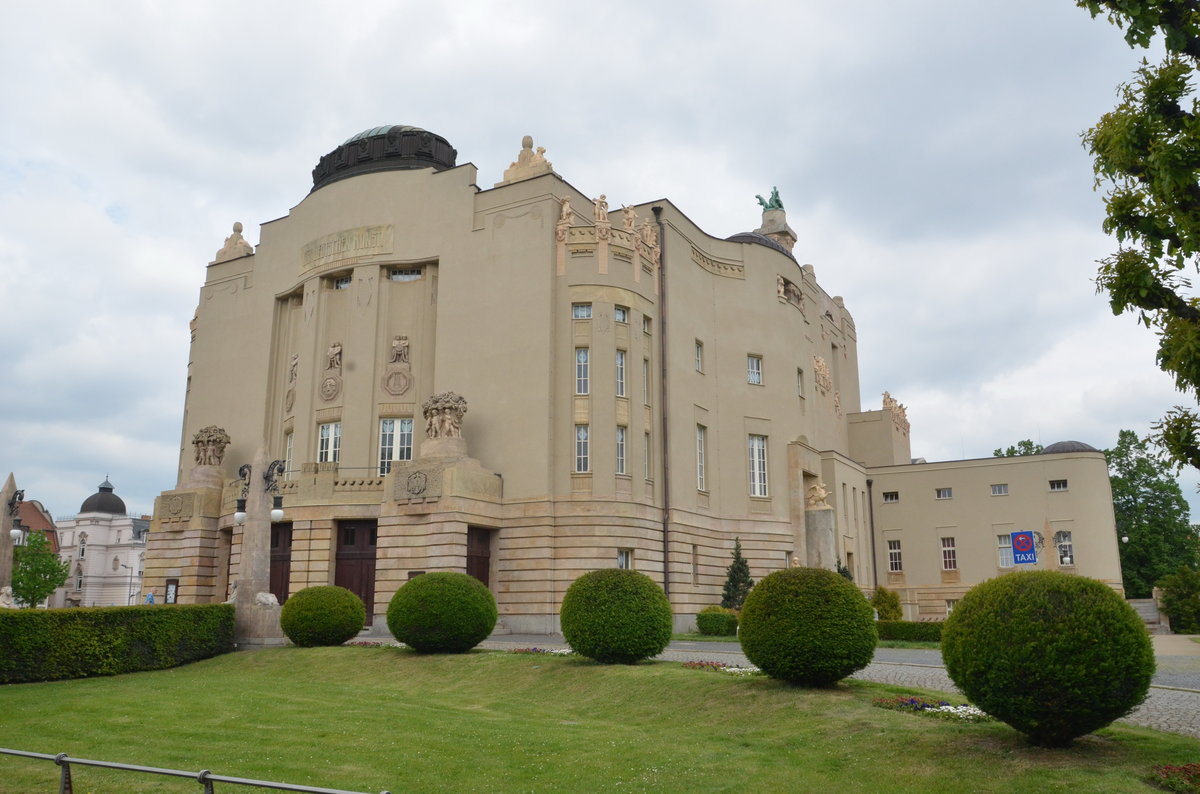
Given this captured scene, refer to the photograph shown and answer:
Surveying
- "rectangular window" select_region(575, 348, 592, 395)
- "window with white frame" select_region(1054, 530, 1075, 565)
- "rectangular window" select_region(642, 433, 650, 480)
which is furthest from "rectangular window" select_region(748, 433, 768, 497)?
"window with white frame" select_region(1054, 530, 1075, 565)

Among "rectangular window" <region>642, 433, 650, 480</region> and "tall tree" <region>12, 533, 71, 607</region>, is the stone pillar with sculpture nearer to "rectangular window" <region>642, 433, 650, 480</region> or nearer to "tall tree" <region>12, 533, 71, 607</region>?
"rectangular window" <region>642, 433, 650, 480</region>

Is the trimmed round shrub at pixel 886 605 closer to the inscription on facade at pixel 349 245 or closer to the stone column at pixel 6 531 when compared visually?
the inscription on facade at pixel 349 245

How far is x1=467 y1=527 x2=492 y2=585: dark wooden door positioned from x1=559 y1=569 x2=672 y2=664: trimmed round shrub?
1432cm

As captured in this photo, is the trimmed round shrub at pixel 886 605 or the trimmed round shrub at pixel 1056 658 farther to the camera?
the trimmed round shrub at pixel 886 605

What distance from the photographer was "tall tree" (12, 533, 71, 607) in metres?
66.9

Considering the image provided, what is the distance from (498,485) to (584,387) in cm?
505

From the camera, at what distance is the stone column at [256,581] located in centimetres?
2792

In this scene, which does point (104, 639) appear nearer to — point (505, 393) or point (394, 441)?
point (394, 441)

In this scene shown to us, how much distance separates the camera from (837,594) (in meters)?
16.8

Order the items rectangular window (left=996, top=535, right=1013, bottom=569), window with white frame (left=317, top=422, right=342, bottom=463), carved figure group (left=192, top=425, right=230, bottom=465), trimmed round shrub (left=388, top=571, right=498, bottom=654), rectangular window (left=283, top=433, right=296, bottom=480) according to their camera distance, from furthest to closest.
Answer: rectangular window (left=996, top=535, right=1013, bottom=569) < carved figure group (left=192, top=425, right=230, bottom=465) < window with white frame (left=317, top=422, right=342, bottom=463) < rectangular window (left=283, top=433, right=296, bottom=480) < trimmed round shrub (left=388, top=571, right=498, bottom=654)

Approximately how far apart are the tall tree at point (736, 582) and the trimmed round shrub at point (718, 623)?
13.4 ft

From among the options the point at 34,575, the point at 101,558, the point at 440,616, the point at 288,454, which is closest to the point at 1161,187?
the point at 440,616

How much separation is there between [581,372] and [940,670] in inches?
785

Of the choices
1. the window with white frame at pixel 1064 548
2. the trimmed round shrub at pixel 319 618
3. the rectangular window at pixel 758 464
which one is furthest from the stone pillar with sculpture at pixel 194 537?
the window with white frame at pixel 1064 548
